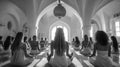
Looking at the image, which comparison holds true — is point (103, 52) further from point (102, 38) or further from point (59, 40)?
point (59, 40)

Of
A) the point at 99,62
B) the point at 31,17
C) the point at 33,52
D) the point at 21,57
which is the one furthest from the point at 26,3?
the point at 99,62

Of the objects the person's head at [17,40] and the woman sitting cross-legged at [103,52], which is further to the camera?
the person's head at [17,40]

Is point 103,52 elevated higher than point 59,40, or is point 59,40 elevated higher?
point 59,40

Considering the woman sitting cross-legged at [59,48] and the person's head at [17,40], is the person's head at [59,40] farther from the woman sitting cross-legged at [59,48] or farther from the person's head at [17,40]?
the person's head at [17,40]

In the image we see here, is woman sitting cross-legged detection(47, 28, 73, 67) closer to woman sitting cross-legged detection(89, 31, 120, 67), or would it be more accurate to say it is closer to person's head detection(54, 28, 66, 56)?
person's head detection(54, 28, 66, 56)

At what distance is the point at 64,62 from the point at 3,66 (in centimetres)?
201

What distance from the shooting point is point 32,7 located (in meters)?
11.4

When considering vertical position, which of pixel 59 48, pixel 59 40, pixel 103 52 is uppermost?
pixel 59 40

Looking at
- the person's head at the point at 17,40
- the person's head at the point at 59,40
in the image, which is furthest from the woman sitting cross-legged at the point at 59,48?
the person's head at the point at 17,40

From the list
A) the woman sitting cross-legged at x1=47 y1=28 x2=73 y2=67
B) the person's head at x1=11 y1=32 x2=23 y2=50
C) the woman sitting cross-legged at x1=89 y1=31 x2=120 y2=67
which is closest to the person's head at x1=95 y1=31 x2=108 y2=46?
the woman sitting cross-legged at x1=89 y1=31 x2=120 y2=67

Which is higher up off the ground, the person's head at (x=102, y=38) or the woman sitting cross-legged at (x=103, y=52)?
the person's head at (x=102, y=38)

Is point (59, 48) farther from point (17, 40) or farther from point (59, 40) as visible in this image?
point (17, 40)

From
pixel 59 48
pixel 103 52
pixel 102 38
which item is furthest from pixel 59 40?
pixel 103 52

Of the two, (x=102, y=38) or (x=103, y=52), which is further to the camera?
(x=103, y=52)
